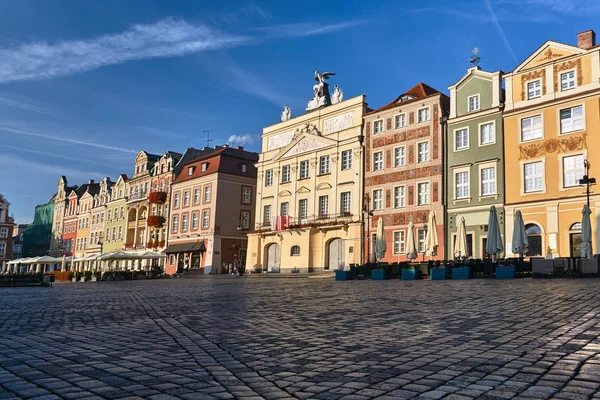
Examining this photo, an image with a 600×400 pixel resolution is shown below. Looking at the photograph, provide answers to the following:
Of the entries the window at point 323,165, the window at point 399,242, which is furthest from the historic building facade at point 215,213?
the window at point 399,242

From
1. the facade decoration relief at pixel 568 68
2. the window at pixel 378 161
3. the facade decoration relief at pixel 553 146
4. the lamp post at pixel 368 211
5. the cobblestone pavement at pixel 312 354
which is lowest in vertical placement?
the cobblestone pavement at pixel 312 354

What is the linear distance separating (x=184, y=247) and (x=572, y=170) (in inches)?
1513

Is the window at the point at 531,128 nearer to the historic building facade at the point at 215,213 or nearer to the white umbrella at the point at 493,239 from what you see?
the white umbrella at the point at 493,239

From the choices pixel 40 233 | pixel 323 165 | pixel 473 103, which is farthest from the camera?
pixel 40 233

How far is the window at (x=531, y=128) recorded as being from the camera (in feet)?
106

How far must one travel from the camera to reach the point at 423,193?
37906mm

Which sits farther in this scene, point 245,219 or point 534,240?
point 245,219

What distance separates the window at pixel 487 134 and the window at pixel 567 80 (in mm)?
4662

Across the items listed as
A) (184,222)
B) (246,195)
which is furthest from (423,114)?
(184,222)

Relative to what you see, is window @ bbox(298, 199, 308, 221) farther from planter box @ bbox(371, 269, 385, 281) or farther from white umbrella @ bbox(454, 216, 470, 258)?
white umbrella @ bbox(454, 216, 470, 258)

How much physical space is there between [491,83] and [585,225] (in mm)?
14052

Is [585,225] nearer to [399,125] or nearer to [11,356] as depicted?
[399,125]

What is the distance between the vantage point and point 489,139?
3478cm

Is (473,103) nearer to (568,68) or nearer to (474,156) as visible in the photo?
(474,156)
